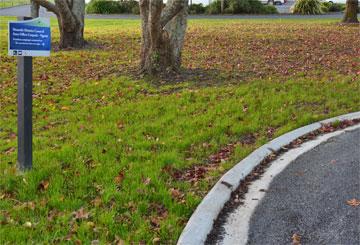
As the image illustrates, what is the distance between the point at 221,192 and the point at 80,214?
1413mm

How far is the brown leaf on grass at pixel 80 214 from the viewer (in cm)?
460

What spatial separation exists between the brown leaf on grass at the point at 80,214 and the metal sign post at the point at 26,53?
1.18 m

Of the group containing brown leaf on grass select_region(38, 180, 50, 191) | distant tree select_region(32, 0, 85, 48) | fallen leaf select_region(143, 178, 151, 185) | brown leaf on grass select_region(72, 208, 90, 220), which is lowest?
brown leaf on grass select_region(72, 208, 90, 220)

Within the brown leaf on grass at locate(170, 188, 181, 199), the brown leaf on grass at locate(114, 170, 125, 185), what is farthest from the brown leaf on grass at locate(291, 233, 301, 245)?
the brown leaf on grass at locate(114, 170, 125, 185)

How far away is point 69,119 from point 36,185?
3100mm

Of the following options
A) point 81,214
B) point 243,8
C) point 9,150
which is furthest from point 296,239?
point 243,8

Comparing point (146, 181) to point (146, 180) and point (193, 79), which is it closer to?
point (146, 180)

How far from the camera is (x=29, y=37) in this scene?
5.19 m

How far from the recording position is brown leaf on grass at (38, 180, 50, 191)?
17.1 ft

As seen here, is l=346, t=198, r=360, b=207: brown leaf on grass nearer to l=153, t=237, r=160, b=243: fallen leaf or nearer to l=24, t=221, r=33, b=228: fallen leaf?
l=153, t=237, r=160, b=243: fallen leaf

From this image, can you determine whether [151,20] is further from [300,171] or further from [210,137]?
[300,171]

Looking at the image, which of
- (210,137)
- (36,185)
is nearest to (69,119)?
(210,137)

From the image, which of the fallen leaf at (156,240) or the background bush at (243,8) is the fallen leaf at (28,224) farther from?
the background bush at (243,8)

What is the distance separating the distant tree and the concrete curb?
1039 centimetres
